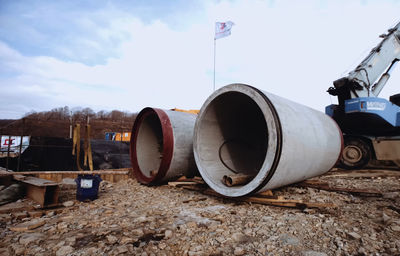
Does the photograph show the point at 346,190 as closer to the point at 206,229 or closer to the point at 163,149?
the point at 206,229

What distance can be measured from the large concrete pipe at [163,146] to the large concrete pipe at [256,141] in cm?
81

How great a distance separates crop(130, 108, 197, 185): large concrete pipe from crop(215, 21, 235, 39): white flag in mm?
11476

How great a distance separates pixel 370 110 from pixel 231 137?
502 cm

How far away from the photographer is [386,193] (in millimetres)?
4461

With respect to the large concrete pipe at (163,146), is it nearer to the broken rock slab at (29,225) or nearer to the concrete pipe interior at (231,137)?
the concrete pipe interior at (231,137)

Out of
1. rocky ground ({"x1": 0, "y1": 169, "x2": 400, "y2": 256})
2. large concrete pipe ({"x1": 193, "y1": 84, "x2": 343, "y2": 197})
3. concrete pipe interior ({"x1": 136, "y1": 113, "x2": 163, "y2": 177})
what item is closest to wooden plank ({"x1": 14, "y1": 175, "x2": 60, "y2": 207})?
rocky ground ({"x1": 0, "y1": 169, "x2": 400, "y2": 256})

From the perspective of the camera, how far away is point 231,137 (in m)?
5.48

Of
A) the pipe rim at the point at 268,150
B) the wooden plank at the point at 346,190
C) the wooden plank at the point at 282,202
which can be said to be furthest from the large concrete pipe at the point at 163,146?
the wooden plank at the point at 346,190

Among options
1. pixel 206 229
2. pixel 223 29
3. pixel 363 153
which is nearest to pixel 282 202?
pixel 206 229

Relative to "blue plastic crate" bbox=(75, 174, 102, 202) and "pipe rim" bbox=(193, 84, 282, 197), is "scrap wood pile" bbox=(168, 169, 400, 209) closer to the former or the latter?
"pipe rim" bbox=(193, 84, 282, 197)

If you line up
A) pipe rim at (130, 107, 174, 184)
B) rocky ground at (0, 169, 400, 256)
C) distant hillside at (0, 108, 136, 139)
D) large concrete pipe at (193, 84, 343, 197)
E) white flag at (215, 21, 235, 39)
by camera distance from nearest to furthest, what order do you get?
rocky ground at (0, 169, 400, 256), large concrete pipe at (193, 84, 343, 197), pipe rim at (130, 107, 174, 184), distant hillside at (0, 108, 136, 139), white flag at (215, 21, 235, 39)

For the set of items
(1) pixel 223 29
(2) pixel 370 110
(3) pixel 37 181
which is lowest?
(3) pixel 37 181

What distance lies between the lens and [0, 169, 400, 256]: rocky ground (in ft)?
7.56

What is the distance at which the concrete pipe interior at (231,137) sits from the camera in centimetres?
459
